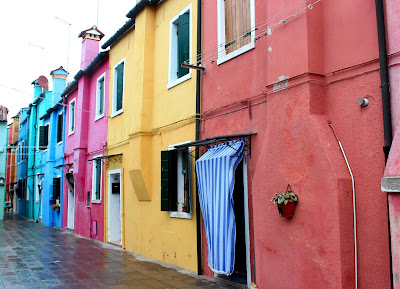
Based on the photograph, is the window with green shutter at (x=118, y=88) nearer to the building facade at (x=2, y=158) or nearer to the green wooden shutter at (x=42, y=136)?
the green wooden shutter at (x=42, y=136)

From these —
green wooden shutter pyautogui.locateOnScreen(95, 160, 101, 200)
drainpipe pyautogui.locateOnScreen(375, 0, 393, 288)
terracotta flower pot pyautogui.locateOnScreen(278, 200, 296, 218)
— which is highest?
drainpipe pyautogui.locateOnScreen(375, 0, 393, 288)

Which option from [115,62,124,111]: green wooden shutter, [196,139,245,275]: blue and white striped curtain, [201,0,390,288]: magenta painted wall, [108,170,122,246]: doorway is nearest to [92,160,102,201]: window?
[108,170,122,246]: doorway

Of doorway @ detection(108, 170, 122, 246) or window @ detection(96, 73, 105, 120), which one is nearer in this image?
doorway @ detection(108, 170, 122, 246)

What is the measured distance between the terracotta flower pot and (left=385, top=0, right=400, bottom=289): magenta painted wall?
1.29 metres

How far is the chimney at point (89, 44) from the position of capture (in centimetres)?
1608

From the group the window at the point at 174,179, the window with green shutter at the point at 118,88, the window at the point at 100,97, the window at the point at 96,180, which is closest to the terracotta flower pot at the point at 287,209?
the window at the point at 174,179

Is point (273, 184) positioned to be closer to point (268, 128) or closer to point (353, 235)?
point (268, 128)

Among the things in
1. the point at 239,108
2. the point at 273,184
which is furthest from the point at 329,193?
the point at 239,108

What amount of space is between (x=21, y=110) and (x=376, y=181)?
32.0 meters

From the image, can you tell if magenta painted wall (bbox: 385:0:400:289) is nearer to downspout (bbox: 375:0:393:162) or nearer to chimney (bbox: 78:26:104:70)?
downspout (bbox: 375:0:393:162)

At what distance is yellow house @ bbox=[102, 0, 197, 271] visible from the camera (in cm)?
858

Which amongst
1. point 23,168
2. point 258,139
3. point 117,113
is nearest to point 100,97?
point 117,113

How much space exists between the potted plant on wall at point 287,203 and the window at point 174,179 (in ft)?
11.3

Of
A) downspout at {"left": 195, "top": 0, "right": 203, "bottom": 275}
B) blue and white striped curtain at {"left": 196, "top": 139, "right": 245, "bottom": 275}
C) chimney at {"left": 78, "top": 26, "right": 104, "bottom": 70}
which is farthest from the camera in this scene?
chimney at {"left": 78, "top": 26, "right": 104, "bottom": 70}
